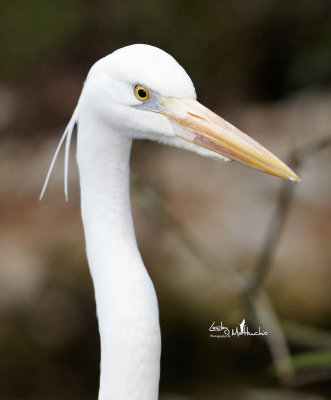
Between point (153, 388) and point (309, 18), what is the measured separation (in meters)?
4.38

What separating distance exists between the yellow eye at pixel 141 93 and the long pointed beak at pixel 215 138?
0.12 feet

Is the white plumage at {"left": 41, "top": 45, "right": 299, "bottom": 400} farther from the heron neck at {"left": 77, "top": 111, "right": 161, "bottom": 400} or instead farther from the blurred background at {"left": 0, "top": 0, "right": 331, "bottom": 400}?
the blurred background at {"left": 0, "top": 0, "right": 331, "bottom": 400}

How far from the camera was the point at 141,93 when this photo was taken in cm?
170

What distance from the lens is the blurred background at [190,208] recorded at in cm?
423

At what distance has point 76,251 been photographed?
4559 mm

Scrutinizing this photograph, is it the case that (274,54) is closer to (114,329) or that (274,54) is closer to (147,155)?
(147,155)

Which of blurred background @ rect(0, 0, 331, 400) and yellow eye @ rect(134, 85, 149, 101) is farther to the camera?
blurred background @ rect(0, 0, 331, 400)

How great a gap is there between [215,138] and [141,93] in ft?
0.61

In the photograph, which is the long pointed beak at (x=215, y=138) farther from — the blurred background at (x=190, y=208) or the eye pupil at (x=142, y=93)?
the blurred background at (x=190, y=208)

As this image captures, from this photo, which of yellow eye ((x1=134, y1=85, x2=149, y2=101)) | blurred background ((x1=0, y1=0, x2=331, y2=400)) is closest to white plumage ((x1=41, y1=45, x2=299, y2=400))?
yellow eye ((x1=134, y1=85, x2=149, y2=101))

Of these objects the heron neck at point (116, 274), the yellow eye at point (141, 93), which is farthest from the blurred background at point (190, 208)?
the yellow eye at point (141, 93)

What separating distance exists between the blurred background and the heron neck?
89cm

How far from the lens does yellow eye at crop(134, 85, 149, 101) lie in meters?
1.69

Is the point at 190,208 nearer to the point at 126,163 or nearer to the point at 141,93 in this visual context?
the point at 126,163
